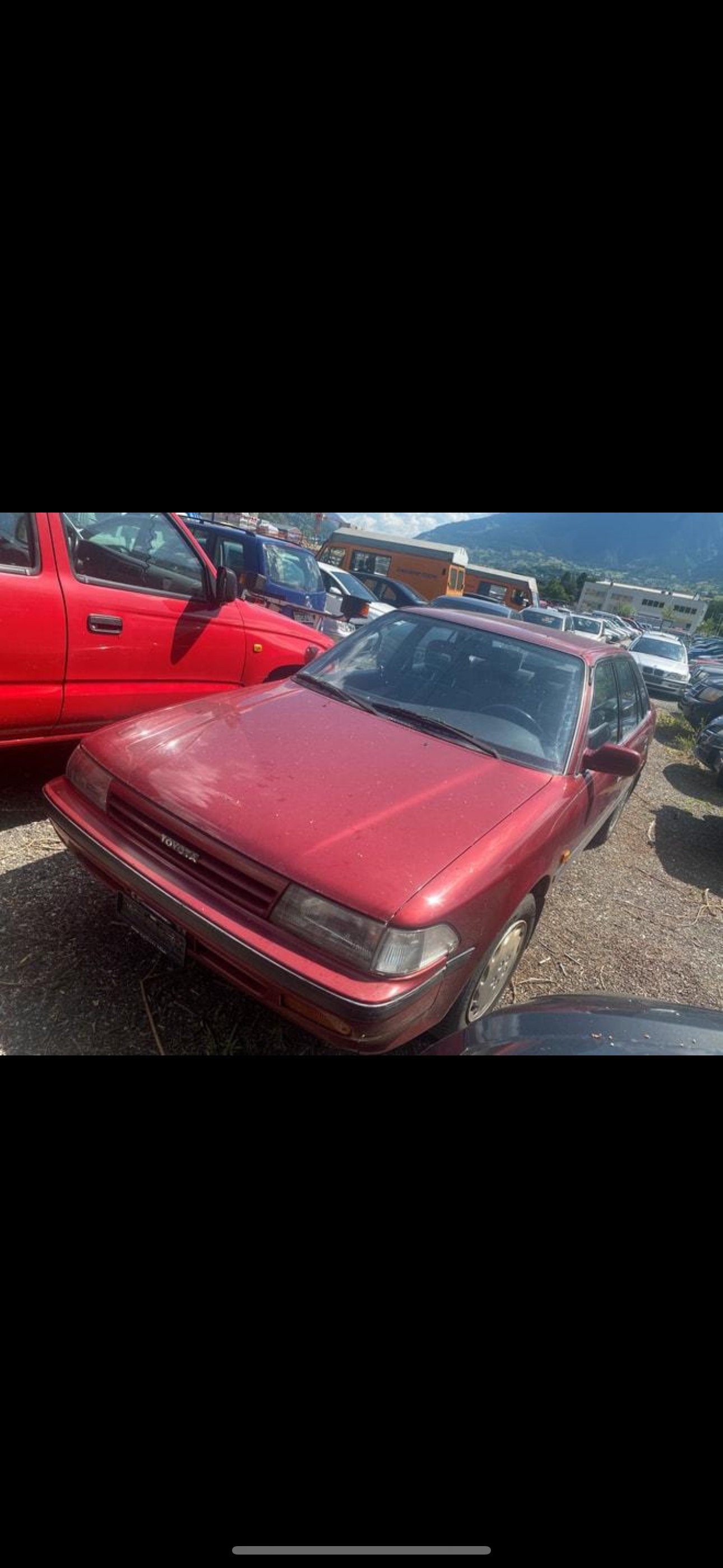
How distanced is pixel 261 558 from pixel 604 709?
18.9 ft

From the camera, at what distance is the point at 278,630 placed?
455 centimetres

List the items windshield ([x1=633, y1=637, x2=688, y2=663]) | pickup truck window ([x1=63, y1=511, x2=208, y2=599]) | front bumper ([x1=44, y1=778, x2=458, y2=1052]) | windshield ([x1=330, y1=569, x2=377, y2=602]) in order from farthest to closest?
windshield ([x1=633, y1=637, x2=688, y2=663]) < windshield ([x1=330, y1=569, x2=377, y2=602]) < pickup truck window ([x1=63, y1=511, x2=208, y2=599]) < front bumper ([x1=44, y1=778, x2=458, y2=1052])

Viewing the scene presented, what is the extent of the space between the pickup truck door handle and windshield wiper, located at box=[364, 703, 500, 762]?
150 centimetres

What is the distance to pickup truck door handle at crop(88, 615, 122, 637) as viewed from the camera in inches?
129

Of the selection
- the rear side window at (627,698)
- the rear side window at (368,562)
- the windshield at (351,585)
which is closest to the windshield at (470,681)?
the rear side window at (627,698)

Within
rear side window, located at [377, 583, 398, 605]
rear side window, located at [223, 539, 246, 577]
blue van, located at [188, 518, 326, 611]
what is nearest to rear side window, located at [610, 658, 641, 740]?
blue van, located at [188, 518, 326, 611]

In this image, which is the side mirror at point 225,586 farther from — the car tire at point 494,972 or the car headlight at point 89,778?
the car tire at point 494,972

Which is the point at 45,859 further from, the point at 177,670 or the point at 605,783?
the point at 605,783

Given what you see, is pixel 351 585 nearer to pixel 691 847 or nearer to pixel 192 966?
pixel 691 847

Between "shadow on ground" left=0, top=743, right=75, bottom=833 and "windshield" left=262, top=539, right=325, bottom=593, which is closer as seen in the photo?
"shadow on ground" left=0, top=743, right=75, bottom=833

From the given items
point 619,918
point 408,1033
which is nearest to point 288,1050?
point 408,1033

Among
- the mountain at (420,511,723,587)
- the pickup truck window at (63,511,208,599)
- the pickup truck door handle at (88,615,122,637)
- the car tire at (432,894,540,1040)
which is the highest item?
the mountain at (420,511,723,587)

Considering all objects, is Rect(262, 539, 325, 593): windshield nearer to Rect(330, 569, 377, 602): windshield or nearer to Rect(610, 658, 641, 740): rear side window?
Rect(330, 569, 377, 602): windshield

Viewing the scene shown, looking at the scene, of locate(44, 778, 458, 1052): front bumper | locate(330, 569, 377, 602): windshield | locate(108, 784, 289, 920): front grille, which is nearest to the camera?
locate(44, 778, 458, 1052): front bumper
